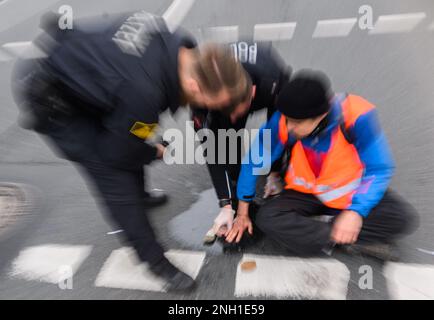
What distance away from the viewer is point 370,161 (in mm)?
1787

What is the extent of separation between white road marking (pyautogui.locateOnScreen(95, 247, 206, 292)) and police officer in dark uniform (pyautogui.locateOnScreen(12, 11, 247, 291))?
417mm

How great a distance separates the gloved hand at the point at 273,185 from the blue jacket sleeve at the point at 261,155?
0.65ft

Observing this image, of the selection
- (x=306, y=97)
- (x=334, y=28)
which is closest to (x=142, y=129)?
(x=306, y=97)

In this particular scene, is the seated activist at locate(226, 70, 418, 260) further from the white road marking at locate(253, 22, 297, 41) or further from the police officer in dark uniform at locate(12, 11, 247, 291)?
the white road marking at locate(253, 22, 297, 41)

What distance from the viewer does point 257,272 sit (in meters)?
1.98

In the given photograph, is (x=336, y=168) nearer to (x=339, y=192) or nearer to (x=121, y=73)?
(x=339, y=192)

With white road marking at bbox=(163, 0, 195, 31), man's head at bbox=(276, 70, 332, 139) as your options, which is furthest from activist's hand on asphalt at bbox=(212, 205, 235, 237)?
white road marking at bbox=(163, 0, 195, 31)

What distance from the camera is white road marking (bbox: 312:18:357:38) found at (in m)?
3.96

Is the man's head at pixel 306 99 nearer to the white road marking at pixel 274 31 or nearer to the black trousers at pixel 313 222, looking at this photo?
the black trousers at pixel 313 222

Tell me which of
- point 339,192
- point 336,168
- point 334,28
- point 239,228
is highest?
point 334,28

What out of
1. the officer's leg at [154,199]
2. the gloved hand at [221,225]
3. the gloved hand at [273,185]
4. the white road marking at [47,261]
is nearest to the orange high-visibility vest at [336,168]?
the gloved hand at [273,185]

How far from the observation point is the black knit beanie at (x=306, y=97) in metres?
1.57

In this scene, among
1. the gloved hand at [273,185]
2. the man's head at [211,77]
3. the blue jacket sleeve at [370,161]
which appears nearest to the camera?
the man's head at [211,77]

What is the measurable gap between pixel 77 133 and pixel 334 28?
342 cm
